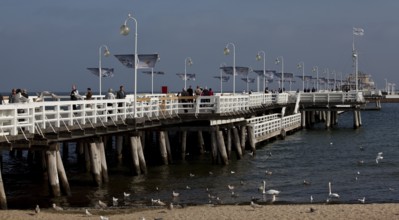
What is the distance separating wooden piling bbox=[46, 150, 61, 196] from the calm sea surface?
36 cm

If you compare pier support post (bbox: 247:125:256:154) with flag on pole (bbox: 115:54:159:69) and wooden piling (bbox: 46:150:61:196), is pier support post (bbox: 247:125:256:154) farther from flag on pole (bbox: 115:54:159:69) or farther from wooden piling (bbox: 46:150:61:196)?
wooden piling (bbox: 46:150:61:196)

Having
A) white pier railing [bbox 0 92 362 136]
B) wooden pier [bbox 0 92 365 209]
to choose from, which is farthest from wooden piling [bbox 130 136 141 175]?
white pier railing [bbox 0 92 362 136]

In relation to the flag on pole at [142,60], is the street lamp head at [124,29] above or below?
above

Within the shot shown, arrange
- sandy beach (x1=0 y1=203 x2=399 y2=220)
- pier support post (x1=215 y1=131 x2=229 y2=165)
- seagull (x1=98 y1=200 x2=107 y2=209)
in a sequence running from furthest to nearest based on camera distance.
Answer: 1. pier support post (x1=215 y1=131 x2=229 y2=165)
2. seagull (x1=98 y1=200 x2=107 y2=209)
3. sandy beach (x1=0 y1=203 x2=399 y2=220)

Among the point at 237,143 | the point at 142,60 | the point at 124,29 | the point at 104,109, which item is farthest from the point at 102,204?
the point at 237,143

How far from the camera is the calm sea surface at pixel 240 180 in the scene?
23.9 metres

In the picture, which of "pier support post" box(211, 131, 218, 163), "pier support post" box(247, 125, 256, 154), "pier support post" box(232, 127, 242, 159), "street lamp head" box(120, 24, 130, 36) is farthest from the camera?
"pier support post" box(247, 125, 256, 154)

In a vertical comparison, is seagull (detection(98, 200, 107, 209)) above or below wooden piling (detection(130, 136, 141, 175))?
below

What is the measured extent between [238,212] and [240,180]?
8.75m

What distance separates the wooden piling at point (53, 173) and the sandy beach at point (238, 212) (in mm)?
1949

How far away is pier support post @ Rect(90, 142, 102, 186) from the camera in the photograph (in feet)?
83.6

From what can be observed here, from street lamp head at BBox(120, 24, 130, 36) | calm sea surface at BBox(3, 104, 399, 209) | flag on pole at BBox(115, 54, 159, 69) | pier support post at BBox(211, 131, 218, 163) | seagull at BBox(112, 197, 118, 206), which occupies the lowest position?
calm sea surface at BBox(3, 104, 399, 209)

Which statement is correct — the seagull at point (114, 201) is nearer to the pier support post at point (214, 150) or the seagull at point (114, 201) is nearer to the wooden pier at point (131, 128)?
the wooden pier at point (131, 128)

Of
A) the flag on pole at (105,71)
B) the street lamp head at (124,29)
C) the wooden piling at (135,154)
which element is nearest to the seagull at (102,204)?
the wooden piling at (135,154)
